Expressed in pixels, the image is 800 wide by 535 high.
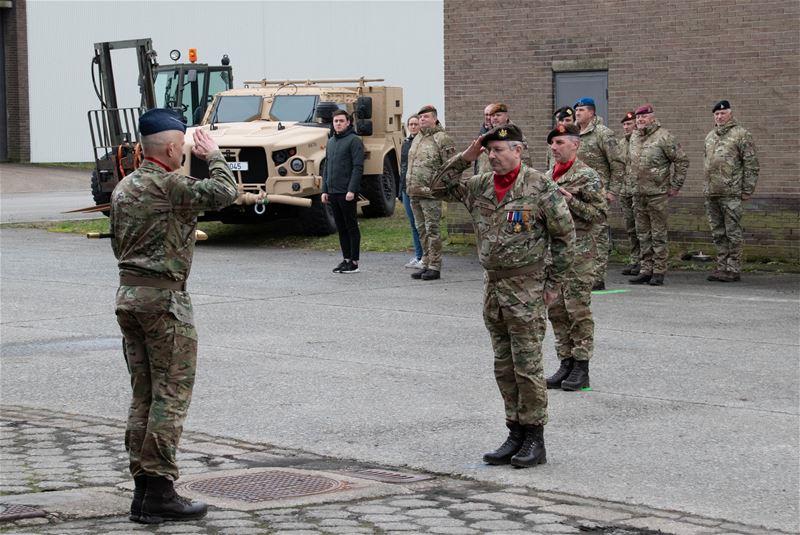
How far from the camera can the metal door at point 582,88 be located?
18297 millimetres

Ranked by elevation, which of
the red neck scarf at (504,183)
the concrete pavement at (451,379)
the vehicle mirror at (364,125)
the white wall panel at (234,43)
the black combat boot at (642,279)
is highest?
the white wall panel at (234,43)

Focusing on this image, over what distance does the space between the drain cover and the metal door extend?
12004 millimetres

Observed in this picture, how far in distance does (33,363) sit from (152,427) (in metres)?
4.41

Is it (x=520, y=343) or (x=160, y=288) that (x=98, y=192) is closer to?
(x=520, y=343)

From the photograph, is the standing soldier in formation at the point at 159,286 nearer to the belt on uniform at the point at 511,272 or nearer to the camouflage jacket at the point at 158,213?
the camouflage jacket at the point at 158,213

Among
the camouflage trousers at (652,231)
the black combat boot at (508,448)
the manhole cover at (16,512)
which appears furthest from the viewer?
the camouflage trousers at (652,231)

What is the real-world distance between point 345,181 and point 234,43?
27396 millimetres

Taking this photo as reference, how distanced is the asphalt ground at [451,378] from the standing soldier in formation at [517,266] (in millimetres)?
284

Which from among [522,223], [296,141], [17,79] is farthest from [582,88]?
[17,79]

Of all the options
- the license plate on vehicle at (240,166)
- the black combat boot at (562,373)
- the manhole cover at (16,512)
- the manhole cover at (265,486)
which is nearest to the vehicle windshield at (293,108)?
the license plate on vehicle at (240,166)

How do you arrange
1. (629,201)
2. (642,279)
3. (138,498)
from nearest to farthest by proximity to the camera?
1. (138,498)
2. (642,279)
3. (629,201)

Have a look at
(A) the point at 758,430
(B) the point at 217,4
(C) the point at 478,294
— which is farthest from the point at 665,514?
(B) the point at 217,4

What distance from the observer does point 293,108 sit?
21.2 metres

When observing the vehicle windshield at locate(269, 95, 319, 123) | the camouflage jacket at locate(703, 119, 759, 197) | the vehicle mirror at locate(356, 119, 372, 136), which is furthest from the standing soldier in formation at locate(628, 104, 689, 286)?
the vehicle windshield at locate(269, 95, 319, 123)
